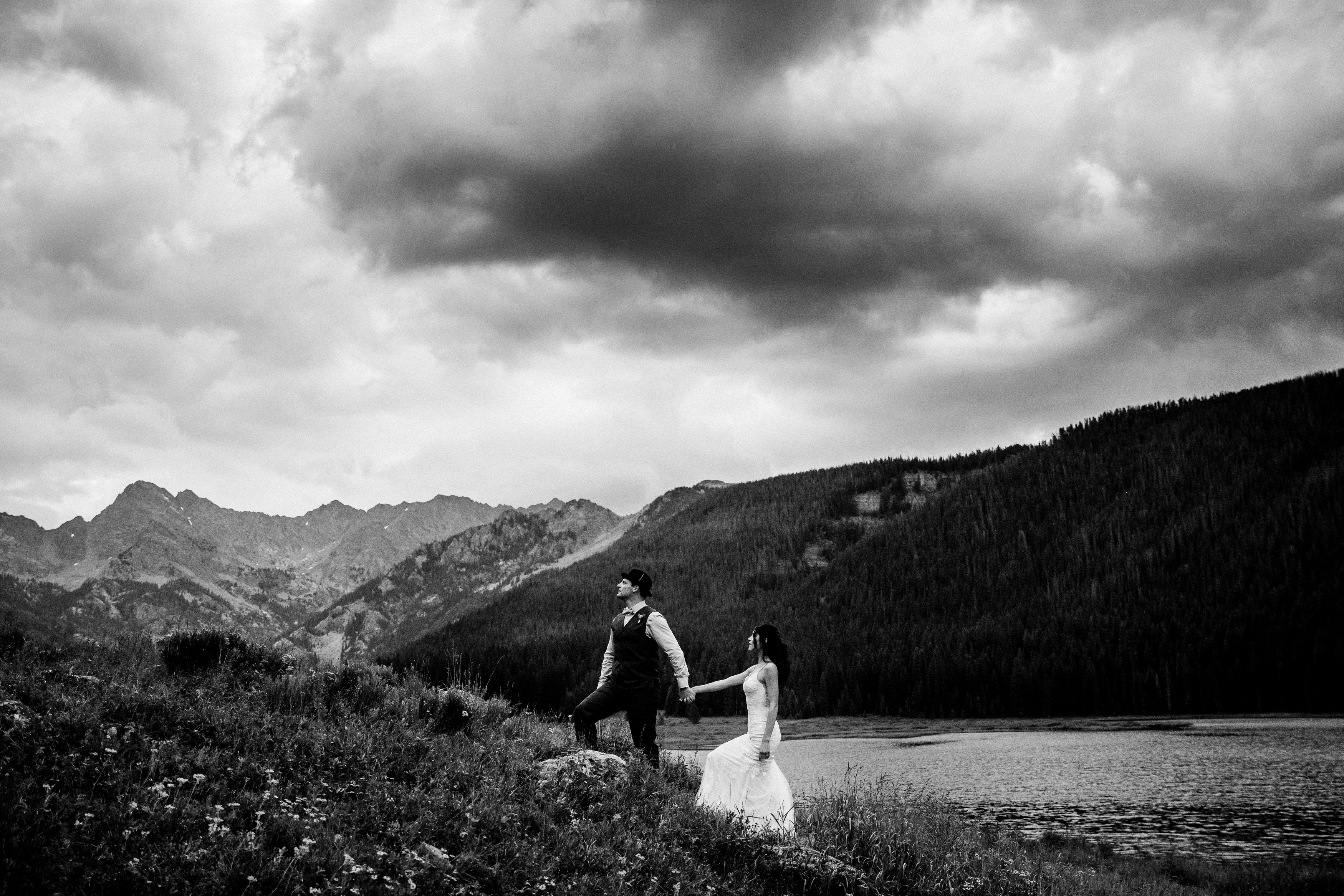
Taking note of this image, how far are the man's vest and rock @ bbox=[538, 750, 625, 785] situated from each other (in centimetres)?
180

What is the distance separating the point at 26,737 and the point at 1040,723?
110253mm

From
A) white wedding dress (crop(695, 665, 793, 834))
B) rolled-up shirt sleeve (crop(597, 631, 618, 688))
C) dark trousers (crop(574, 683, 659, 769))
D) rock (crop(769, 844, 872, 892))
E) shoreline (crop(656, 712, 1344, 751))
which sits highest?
rolled-up shirt sleeve (crop(597, 631, 618, 688))

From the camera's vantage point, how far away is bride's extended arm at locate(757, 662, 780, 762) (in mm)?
12812

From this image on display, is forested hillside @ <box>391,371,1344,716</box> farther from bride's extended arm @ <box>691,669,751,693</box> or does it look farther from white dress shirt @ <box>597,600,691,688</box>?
bride's extended arm @ <box>691,669,751,693</box>

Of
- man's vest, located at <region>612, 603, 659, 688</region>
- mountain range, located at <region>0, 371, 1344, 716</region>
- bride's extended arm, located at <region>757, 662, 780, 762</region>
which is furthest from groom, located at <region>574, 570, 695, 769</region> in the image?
mountain range, located at <region>0, 371, 1344, 716</region>

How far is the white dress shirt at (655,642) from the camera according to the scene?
45.6 feet

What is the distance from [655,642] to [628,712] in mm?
1222

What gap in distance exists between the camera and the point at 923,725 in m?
106

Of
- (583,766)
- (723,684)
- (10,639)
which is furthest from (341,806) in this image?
(10,639)

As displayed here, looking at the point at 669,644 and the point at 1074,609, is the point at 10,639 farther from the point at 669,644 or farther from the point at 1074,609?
the point at 1074,609

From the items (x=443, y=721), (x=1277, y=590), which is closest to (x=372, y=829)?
(x=443, y=721)

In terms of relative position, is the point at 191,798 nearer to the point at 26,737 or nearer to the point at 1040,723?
the point at 26,737

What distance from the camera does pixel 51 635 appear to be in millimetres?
13703

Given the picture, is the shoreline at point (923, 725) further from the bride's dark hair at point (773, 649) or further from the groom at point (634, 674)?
the bride's dark hair at point (773, 649)
